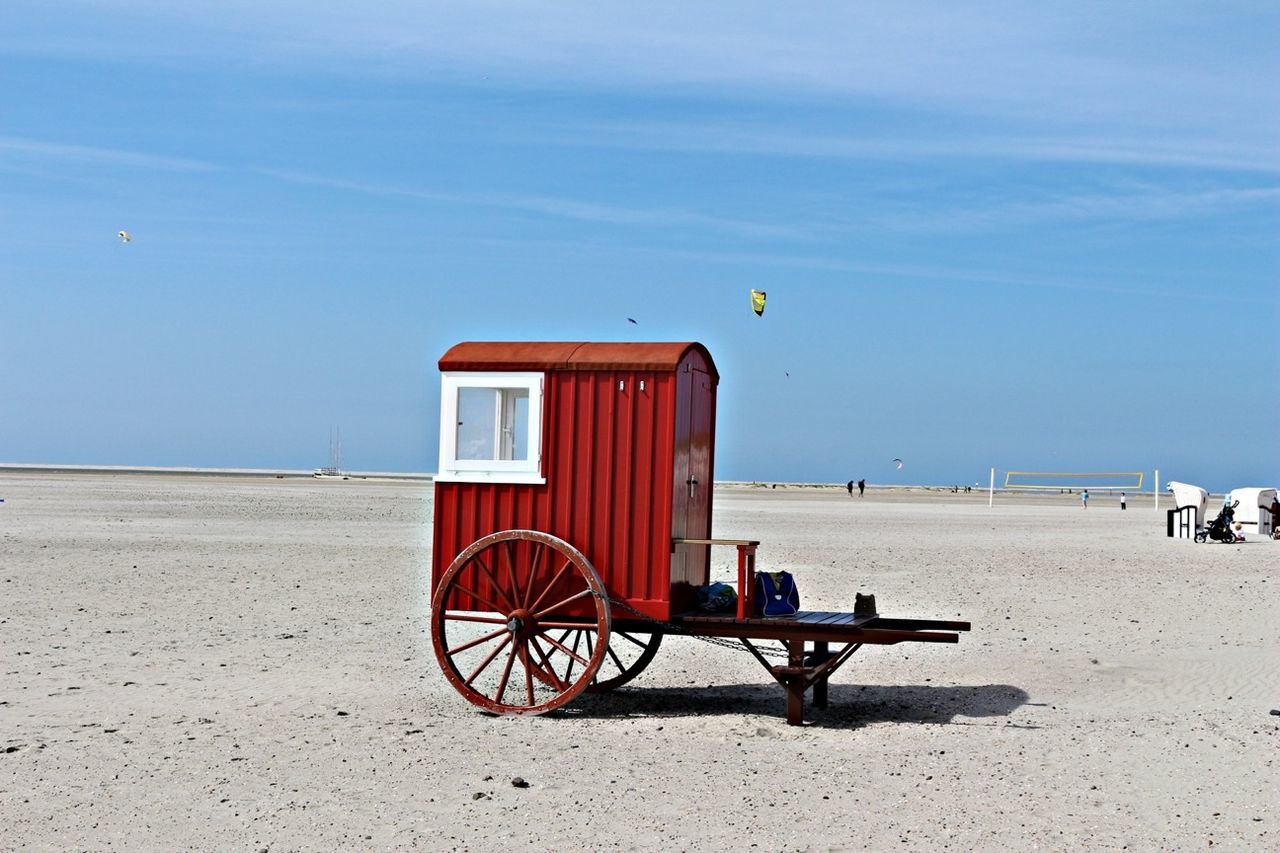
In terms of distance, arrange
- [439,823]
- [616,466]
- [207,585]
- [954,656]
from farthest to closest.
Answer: [207,585], [954,656], [616,466], [439,823]

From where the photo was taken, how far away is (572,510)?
11539 millimetres

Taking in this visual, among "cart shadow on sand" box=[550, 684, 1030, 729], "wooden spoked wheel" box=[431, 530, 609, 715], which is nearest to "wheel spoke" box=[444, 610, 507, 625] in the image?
"wooden spoked wheel" box=[431, 530, 609, 715]

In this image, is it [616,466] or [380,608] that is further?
[380,608]

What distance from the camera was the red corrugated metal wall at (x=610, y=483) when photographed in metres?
11.3

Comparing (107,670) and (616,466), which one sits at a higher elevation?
(616,466)

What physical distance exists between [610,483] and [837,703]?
287 cm

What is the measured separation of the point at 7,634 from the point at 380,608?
4.65 m

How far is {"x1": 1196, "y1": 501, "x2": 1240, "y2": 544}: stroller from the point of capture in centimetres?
3412

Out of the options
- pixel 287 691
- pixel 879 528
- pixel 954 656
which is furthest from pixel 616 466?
pixel 879 528

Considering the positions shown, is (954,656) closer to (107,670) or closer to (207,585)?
(107,670)

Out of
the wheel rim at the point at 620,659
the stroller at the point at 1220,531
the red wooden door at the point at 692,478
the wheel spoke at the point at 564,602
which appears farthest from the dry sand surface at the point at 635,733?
the stroller at the point at 1220,531

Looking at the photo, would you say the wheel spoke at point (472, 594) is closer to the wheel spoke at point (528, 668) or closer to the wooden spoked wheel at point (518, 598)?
the wooden spoked wheel at point (518, 598)

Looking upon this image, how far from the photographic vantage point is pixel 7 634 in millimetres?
15820

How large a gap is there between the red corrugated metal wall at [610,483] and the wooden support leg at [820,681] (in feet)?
4.61
